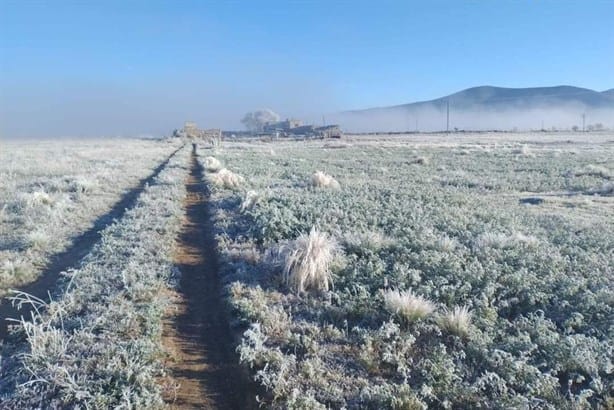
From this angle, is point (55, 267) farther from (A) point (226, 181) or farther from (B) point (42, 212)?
(A) point (226, 181)

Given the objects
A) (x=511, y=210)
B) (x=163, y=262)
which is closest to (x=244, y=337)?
(x=163, y=262)

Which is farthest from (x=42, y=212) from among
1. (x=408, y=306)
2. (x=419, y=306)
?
(x=419, y=306)

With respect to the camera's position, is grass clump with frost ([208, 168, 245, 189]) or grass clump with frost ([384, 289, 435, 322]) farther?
grass clump with frost ([208, 168, 245, 189])

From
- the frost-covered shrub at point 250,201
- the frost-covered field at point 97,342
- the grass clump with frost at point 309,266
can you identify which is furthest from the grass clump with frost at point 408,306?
the frost-covered shrub at point 250,201

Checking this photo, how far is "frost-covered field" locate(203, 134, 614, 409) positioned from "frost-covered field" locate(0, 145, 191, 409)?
125 cm

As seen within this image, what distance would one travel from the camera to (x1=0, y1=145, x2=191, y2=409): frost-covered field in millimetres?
4678

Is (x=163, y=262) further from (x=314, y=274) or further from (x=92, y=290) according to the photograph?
(x=314, y=274)

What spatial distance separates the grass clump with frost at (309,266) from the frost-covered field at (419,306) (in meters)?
0.02

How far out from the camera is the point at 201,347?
19.5 feet

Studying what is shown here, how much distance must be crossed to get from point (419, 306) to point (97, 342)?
443 centimetres

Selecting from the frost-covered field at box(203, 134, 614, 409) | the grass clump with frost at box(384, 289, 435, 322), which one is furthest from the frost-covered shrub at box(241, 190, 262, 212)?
the grass clump with frost at box(384, 289, 435, 322)

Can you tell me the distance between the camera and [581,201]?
664 inches

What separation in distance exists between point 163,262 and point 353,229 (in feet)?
14.8

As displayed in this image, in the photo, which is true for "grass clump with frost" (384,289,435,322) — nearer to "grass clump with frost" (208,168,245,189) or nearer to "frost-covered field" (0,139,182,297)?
"frost-covered field" (0,139,182,297)
